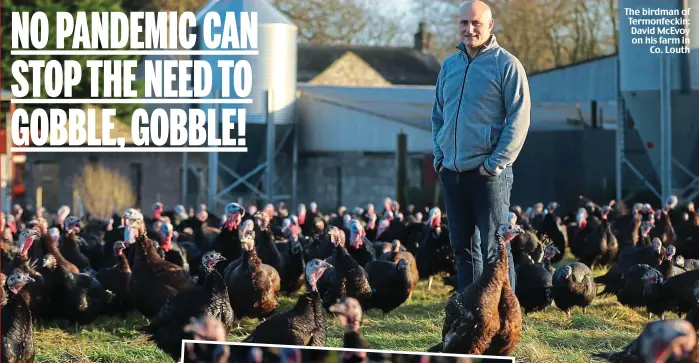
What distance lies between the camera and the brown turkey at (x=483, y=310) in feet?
19.1

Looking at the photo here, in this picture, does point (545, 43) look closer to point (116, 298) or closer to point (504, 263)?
point (116, 298)

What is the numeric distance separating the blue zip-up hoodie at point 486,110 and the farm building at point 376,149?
984cm

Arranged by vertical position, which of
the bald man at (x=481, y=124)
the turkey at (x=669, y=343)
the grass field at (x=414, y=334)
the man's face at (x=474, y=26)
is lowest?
the grass field at (x=414, y=334)

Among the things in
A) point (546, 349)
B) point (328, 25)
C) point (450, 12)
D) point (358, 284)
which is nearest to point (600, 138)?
point (450, 12)

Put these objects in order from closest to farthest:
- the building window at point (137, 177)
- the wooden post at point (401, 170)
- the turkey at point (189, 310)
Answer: the turkey at point (189, 310) → the building window at point (137, 177) → the wooden post at point (401, 170)

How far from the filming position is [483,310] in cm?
581

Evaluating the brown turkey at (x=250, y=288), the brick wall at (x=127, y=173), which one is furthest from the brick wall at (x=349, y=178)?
the brown turkey at (x=250, y=288)

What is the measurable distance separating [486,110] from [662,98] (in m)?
10.7

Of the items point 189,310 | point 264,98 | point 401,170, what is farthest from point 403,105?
point 189,310

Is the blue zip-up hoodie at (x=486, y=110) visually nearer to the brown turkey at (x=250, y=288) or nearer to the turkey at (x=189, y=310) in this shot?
the turkey at (x=189, y=310)

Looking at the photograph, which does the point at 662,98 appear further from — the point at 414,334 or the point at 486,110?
the point at 486,110

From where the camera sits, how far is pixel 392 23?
120 feet

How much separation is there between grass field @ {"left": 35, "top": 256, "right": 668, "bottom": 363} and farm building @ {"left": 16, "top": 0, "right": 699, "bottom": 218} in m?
7.16

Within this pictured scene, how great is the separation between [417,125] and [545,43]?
6.45 meters
